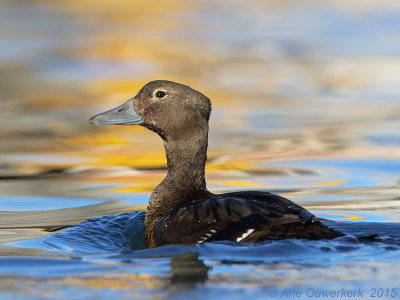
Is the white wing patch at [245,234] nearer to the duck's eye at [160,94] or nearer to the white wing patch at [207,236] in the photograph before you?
the white wing patch at [207,236]

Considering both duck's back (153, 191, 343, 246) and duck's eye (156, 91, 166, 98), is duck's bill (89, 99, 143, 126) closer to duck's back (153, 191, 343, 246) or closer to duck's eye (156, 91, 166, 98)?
duck's eye (156, 91, 166, 98)

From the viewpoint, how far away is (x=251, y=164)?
10289 mm

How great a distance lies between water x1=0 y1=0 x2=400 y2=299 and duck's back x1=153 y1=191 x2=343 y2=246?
128mm

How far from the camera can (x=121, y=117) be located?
7684mm

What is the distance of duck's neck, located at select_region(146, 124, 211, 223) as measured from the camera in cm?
740

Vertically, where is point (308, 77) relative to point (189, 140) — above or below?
above

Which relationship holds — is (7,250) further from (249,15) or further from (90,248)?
(249,15)

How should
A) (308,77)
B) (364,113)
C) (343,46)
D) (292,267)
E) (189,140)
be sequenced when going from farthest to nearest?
(343,46) < (308,77) < (364,113) < (189,140) < (292,267)

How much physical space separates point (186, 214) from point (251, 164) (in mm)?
4032


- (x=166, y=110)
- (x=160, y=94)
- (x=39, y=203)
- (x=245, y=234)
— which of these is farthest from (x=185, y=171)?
(x=39, y=203)

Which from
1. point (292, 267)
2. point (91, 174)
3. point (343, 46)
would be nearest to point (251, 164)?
point (91, 174)

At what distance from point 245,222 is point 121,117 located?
2137 millimetres

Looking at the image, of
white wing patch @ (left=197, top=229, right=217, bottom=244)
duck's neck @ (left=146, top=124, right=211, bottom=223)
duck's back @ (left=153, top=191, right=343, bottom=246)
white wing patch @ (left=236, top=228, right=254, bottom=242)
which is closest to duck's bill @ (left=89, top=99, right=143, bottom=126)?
duck's neck @ (left=146, top=124, right=211, bottom=223)

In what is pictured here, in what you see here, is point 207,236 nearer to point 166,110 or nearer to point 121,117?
point 166,110
